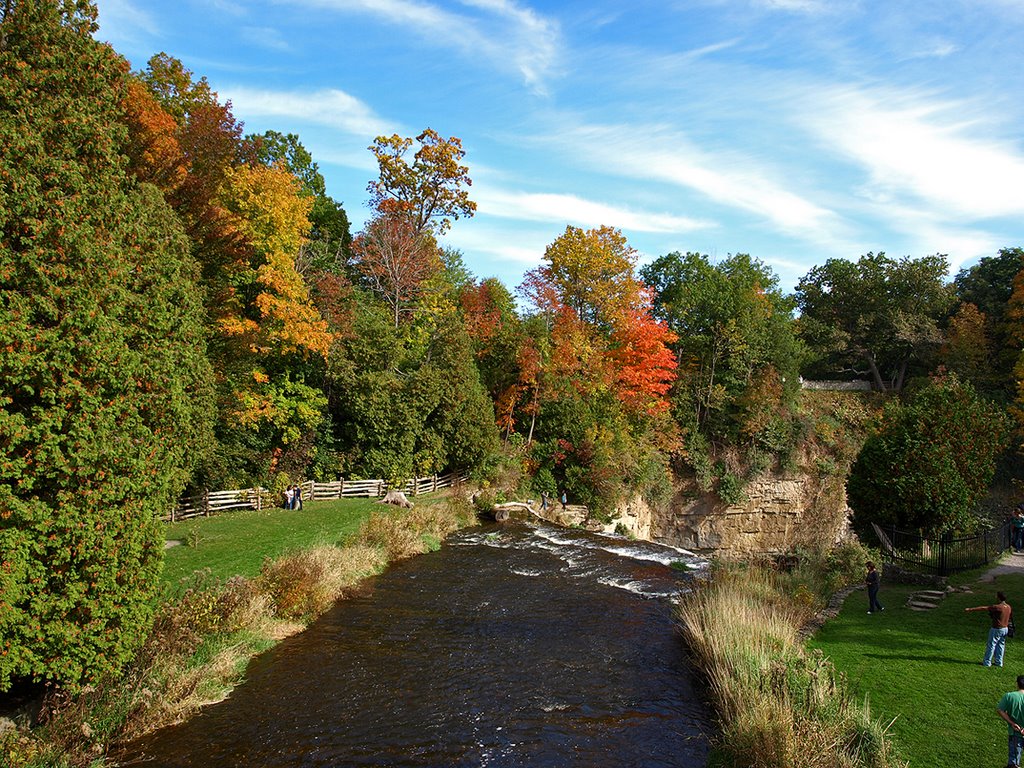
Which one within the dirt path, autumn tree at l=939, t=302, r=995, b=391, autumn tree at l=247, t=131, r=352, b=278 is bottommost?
the dirt path

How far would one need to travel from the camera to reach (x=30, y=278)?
8.75m

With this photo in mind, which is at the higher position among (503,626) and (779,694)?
(779,694)

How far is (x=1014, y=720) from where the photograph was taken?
830 centimetres

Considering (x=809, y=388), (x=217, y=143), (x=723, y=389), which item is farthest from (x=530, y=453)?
(x=809, y=388)

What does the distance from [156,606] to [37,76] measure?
360 inches

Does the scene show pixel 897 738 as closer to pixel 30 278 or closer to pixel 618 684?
pixel 618 684

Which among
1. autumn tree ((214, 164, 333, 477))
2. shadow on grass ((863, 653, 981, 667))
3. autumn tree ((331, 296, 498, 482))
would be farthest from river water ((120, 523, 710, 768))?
autumn tree ((331, 296, 498, 482))

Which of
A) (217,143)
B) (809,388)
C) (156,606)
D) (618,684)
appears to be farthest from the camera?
(809,388)

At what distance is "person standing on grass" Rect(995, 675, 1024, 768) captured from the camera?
8.10 meters

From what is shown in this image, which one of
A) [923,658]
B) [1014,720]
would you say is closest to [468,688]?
[1014,720]

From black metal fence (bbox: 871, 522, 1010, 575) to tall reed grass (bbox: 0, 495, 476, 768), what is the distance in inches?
683

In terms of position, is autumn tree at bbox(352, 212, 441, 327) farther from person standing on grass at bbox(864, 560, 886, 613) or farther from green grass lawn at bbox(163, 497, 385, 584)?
person standing on grass at bbox(864, 560, 886, 613)

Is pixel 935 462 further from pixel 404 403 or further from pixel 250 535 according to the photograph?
pixel 250 535

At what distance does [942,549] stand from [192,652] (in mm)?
20643
